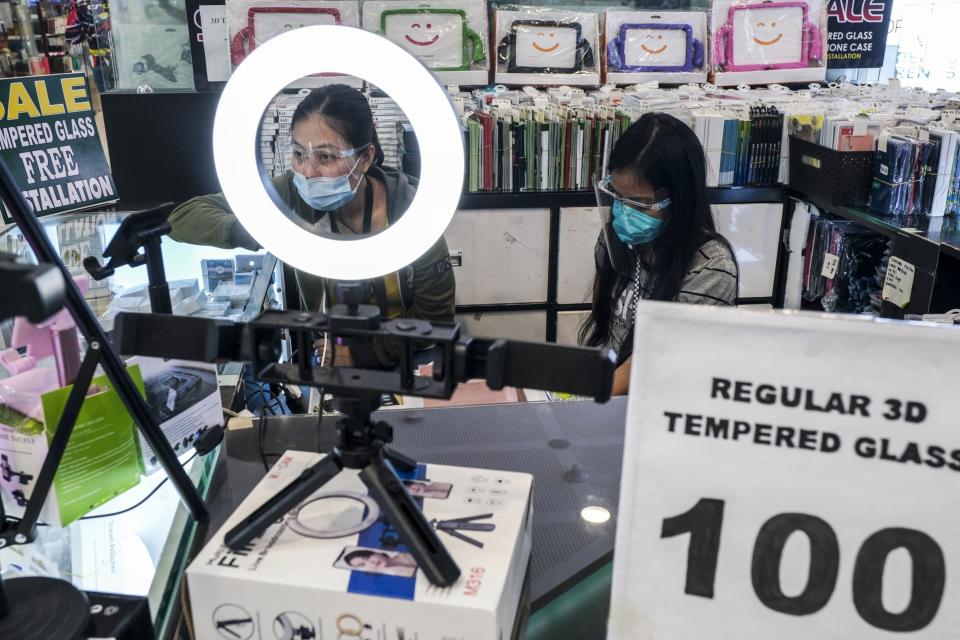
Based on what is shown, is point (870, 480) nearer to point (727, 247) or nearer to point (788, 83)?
point (727, 247)

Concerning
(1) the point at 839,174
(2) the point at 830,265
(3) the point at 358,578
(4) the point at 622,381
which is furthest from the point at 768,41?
(3) the point at 358,578

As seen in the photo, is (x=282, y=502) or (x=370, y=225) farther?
(x=370, y=225)

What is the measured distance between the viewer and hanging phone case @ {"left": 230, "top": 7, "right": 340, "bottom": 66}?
12.2 feet

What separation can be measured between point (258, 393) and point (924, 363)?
54.1 inches

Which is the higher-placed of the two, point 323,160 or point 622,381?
point 323,160

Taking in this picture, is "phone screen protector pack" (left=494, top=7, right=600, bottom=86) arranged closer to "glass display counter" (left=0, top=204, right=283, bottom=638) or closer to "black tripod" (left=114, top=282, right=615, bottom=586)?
"glass display counter" (left=0, top=204, right=283, bottom=638)

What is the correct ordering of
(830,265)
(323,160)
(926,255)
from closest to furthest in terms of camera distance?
(323,160) → (926,255) → (830,265)

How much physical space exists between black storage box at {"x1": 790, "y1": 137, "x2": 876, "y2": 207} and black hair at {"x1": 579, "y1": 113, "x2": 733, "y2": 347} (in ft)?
5.23

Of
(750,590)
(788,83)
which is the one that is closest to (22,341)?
(750,590)

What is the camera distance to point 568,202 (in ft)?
11.7

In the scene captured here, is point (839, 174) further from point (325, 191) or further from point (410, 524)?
point (410, 524)

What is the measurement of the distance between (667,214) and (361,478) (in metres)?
1.31

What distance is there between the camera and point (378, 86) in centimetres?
70

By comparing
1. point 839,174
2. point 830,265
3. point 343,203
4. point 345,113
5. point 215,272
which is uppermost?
point 345,113
